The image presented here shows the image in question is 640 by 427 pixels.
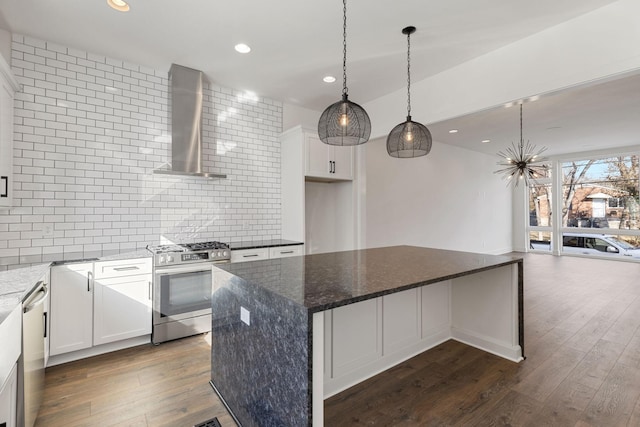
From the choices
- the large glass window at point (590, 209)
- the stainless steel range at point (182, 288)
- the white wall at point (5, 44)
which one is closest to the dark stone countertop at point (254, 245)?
the stainless steel range at point (182, 288)

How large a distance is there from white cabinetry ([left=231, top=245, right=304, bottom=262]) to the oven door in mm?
355

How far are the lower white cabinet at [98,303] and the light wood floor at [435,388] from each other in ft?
0.70

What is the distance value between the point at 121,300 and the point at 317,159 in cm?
272

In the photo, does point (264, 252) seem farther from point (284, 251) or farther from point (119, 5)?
point (119, 5)

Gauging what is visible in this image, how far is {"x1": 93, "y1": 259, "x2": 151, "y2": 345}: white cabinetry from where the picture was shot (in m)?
2.75

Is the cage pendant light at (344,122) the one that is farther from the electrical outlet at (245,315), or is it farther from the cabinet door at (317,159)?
the cabinet door at (317,159)

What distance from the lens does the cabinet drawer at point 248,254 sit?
138 inches

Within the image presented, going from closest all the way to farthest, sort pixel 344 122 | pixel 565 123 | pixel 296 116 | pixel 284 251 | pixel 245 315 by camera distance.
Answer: pixel 245 315, pixel 344 122, pixel 284 251, pixel 296 116, pixel 565 123

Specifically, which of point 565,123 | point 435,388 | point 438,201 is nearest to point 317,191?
point 435,388

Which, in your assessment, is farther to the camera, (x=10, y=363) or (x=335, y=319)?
(x=335, y=319)

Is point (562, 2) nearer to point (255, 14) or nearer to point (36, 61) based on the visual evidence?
point (255, 14)

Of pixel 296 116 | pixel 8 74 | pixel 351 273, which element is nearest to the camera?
pixel 351 273

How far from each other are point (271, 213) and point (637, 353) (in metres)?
4.15

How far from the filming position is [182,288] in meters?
3.13
